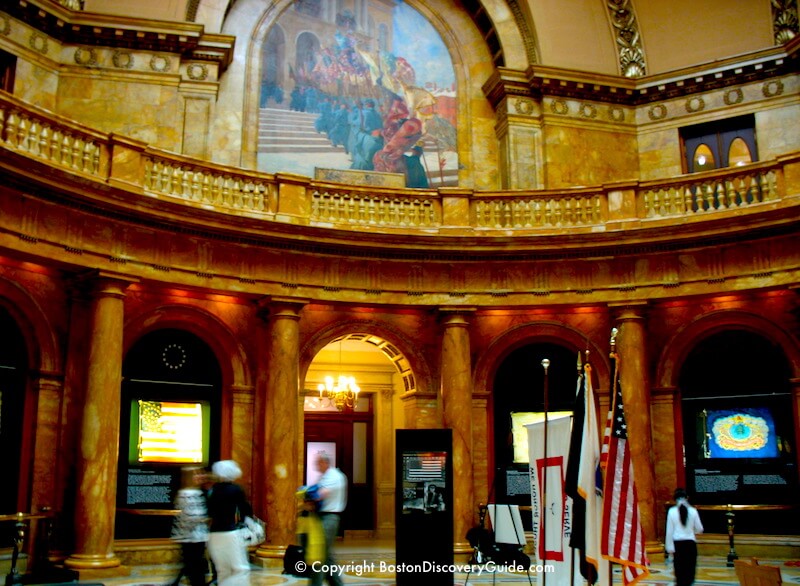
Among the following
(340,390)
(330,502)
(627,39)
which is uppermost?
(627,39)

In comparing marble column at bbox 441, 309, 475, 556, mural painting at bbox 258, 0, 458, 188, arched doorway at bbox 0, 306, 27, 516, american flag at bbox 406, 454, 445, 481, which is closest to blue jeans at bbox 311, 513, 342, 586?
american flag at bbox 406, 454, 445, 481

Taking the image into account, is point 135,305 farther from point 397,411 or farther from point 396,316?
point 397,411

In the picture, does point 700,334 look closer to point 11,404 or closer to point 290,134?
point 290,134

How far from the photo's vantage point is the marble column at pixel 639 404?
1487cm

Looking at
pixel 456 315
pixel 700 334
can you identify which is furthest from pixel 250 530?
pixel 700 334

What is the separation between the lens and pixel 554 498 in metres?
8.34

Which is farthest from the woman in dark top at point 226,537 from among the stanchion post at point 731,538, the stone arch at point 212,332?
the stanchion post at point 731,538

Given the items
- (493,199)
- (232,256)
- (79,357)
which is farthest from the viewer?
(493,199)

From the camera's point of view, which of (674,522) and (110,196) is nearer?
(674,522)

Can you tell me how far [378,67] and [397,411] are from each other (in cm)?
810

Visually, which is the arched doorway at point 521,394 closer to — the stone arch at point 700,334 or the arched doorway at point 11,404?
the stone arch at point 700,334

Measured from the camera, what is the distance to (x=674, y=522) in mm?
11117

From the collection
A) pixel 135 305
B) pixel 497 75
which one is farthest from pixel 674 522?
pixel 497 75

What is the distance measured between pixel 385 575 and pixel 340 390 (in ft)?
19.7
